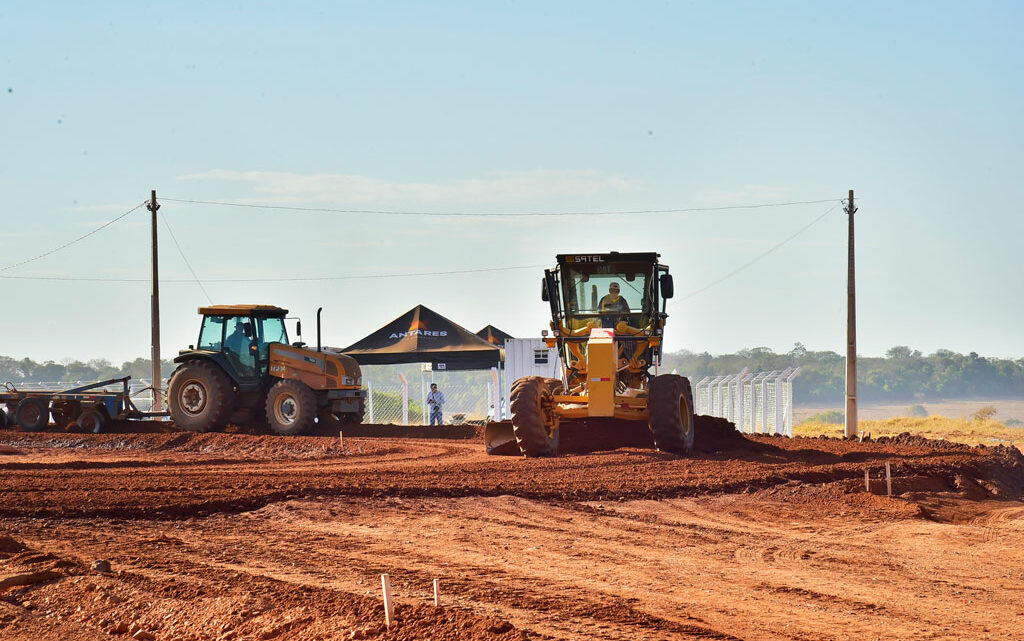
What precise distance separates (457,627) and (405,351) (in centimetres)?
2500

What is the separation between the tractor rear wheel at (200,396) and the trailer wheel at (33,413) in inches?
159

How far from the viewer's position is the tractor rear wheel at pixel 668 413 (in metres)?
17.3

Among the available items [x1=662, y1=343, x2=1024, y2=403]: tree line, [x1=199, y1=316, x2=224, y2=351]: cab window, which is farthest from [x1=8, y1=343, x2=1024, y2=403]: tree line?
[x1=199, y1=316, x2=224, y2=351]: cab window

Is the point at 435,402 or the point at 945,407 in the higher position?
the point at 435,402

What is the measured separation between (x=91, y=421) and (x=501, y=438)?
11.5 meters

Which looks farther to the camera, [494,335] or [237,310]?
[494,335]

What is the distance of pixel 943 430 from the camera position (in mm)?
35750

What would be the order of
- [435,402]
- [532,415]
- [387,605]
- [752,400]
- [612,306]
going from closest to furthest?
[387,605] → [532,415] → [612,306] → [752,400] → [435,402]

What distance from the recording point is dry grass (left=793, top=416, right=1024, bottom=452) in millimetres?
31141

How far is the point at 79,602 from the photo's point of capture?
28.2 ft

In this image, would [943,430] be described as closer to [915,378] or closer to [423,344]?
[423,344]

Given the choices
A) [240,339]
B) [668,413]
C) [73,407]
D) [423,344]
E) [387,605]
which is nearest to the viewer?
[387,605]

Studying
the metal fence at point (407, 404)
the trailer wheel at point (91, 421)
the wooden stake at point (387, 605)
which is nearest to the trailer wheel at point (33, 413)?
the trailer wheel at point (91, 421)

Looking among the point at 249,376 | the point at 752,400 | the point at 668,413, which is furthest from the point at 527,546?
the point at 752,400
